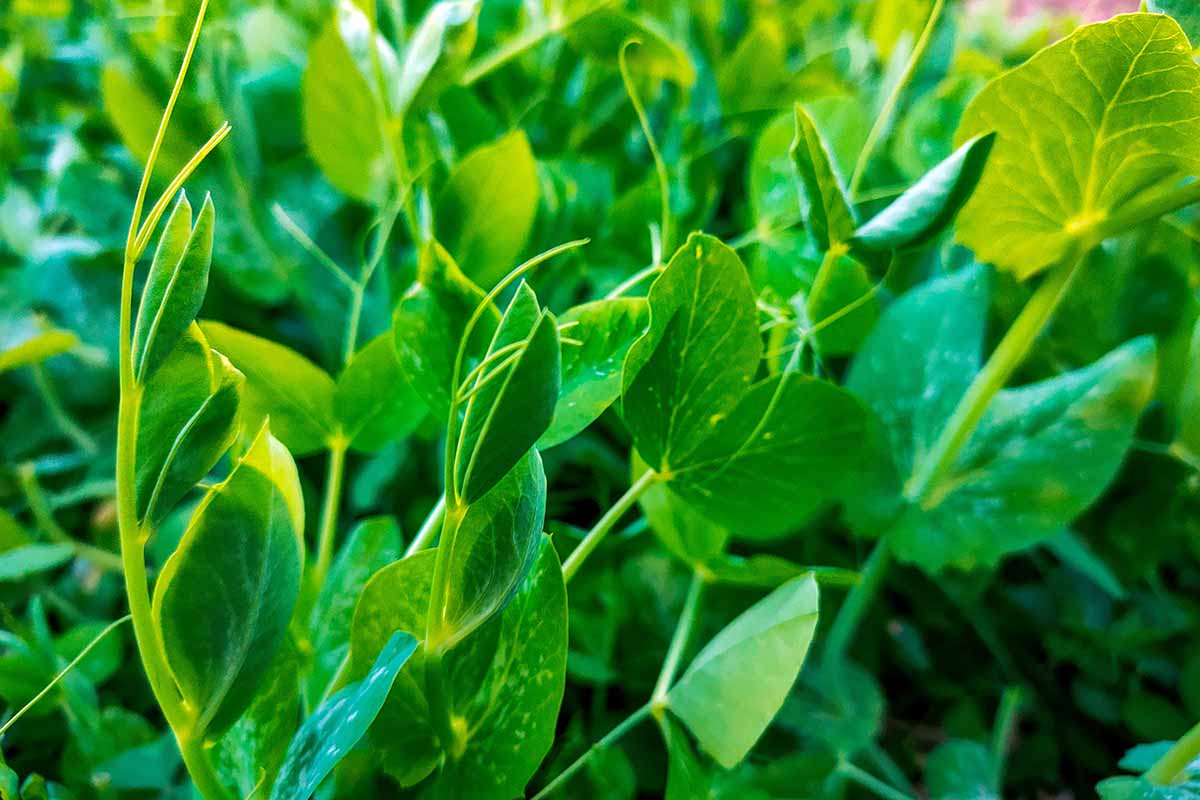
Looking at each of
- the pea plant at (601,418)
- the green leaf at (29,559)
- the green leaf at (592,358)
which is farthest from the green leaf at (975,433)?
the green leaf at (29,559)

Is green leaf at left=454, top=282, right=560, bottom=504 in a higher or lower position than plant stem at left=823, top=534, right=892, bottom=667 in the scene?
higher

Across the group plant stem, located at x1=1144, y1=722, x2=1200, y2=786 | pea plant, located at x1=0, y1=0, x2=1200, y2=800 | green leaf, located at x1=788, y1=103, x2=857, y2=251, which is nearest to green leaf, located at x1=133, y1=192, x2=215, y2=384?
pea plant, located at x1=0, y1=0, x2=1200, y2=800

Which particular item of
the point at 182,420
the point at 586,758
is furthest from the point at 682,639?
the point at 182,420

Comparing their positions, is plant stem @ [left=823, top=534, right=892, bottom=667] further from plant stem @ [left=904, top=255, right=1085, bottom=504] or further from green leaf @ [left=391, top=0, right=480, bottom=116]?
green leaf @ [left=391, top=0, right=480, bottom=116]

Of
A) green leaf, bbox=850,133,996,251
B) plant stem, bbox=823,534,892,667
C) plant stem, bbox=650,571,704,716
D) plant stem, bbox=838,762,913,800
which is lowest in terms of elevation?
plant stem, bbox=838,762,913,800

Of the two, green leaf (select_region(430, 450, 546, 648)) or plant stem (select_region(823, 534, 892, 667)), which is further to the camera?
plant stem (select_region(823, 534, 892, 667))

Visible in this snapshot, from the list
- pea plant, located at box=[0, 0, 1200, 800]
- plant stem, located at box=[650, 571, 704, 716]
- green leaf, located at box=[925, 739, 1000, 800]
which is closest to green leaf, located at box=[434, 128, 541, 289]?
pea plant, located at box=[0, 0, 1200, 800]

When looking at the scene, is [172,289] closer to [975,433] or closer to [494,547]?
[494,547]

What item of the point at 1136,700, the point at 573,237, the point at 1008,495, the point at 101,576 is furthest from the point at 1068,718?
the point at 101,576
